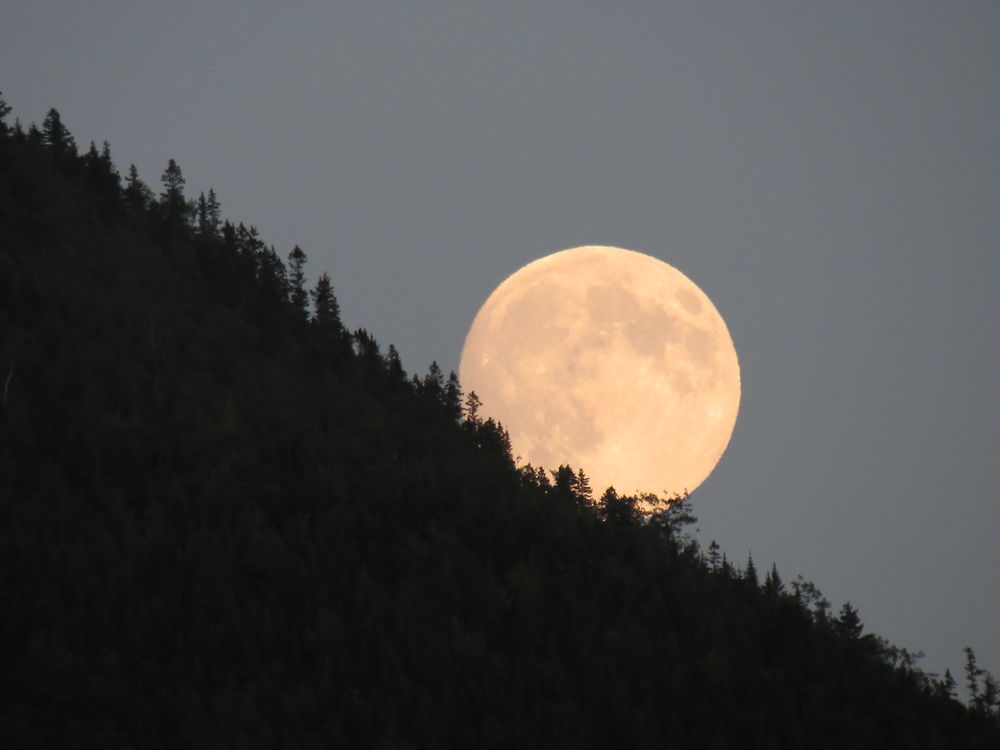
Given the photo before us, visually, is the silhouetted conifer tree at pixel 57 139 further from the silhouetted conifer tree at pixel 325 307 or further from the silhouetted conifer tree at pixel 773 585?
the silhouetted conifer tree at pixel 773 585

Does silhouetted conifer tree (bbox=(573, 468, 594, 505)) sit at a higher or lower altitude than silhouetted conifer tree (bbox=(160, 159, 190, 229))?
lower

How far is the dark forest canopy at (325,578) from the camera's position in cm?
8419

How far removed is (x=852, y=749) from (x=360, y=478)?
1728 inches

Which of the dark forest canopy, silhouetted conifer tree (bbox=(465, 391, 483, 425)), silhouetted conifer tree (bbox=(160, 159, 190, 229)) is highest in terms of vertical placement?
silhouetted conifer tree (bbox=(160, 159, 190, 229))

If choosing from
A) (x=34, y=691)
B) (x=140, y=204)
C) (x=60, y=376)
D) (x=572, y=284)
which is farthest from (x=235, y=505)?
(x=140, y=204)

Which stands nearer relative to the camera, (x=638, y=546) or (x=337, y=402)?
(x=638, y=546)

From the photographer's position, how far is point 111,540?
3676 inches

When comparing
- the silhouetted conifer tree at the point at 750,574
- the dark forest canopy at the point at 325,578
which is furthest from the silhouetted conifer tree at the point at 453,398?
the silhouetted conifer tree at the point at 750,574

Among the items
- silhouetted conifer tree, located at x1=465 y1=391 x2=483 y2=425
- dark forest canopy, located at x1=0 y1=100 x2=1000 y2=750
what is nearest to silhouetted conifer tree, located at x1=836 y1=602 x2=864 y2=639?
dark forest canopy, located at x1=0 y1=100 x2=1000 y2=750

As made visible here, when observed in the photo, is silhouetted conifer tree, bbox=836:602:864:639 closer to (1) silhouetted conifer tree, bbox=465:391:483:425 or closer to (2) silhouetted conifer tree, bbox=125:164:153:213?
(1) silhouetted conifer tree, bbox=465:391:483:425

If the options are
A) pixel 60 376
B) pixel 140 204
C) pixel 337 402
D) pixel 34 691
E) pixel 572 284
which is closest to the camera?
pixel 34 691

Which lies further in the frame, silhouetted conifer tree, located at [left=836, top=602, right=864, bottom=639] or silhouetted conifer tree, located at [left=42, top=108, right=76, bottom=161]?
silhouetted conifer tree, located at [left=42, top=108, right=76, bottom=161]

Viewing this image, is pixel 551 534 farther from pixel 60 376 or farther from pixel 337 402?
pixel 60 376

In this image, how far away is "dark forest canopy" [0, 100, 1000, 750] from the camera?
84.2m
